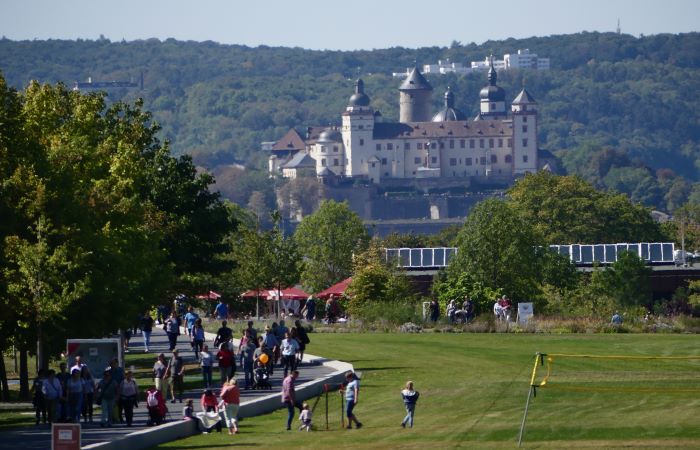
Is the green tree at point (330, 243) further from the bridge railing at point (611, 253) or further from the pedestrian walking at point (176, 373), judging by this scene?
the pedestrian walking at point (176, 373)

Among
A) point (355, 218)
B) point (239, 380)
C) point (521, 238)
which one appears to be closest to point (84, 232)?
point (239, 380)

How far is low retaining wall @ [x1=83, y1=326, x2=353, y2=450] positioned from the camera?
102ft

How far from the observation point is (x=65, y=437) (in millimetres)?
25750

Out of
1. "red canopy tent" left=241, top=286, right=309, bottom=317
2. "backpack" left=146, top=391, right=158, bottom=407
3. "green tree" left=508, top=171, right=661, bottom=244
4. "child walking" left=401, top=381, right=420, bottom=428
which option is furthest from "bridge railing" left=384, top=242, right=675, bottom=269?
"child walking" left=401, top=381, right=420, bottom=428

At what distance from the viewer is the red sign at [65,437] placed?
84.3 ft

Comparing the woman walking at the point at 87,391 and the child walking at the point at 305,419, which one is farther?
the woman walking at the point at 87,391

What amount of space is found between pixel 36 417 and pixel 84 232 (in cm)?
668

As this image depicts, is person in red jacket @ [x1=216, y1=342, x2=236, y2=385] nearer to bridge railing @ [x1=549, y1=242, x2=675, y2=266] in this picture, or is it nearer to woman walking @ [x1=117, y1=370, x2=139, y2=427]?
woman walking @ [x1=117, y1=370, x2=139, y2=427]

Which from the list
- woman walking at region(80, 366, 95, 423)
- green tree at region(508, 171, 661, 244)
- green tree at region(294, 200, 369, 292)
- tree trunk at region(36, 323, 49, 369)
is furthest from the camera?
green tree at region(508, 171, 661, 244)

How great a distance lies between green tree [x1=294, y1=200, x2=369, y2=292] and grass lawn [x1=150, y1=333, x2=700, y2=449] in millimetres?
66810

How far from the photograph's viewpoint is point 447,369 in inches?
1738

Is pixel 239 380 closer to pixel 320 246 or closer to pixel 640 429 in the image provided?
pixel 640 429

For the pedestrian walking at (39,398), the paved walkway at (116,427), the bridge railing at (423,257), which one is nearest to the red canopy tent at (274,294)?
the bridge railing at (423,257)

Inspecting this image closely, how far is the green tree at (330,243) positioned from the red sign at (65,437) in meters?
88.2
